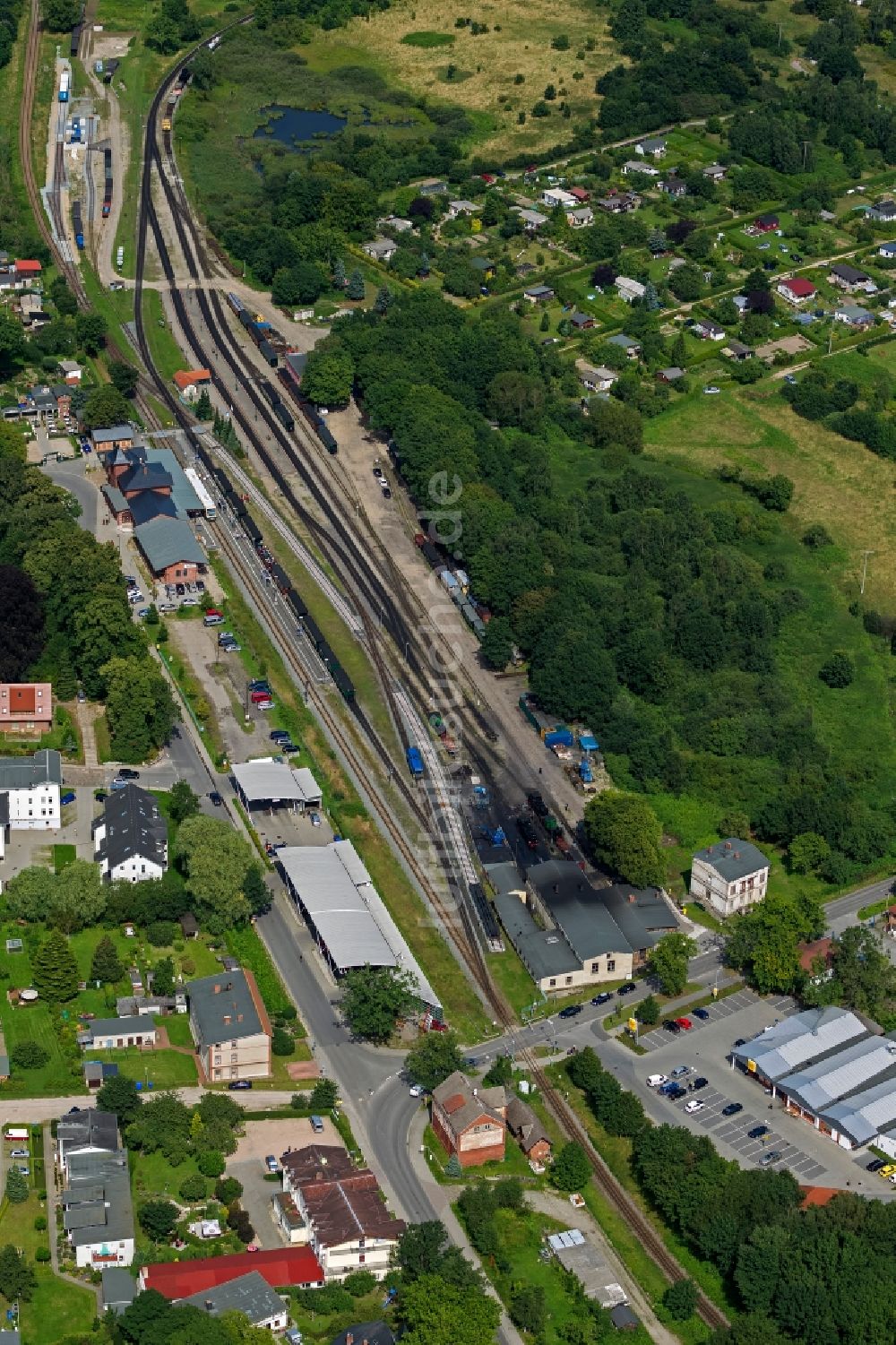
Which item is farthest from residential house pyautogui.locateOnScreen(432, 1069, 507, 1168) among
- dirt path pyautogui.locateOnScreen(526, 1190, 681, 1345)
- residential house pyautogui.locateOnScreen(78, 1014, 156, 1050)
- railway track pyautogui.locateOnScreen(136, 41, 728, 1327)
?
residential house pyautogui.locateOnScreen(78, 1014, 156, 1050)

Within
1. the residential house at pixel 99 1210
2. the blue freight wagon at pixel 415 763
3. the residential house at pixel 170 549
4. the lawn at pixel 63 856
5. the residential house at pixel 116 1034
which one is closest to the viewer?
the residential house at pixel 99 1210

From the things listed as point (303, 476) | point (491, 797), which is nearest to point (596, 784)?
point (491, 797)

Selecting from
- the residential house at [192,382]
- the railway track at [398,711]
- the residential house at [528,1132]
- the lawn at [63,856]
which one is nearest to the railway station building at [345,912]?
the railway track at [398,711]

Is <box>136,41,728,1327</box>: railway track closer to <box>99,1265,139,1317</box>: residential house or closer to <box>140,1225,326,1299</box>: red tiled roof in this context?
<box>140,1225,326,1299</box>: red tiled roof

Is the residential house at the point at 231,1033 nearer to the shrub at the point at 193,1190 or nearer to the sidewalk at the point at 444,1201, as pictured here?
the shrub at the point at 193,1190

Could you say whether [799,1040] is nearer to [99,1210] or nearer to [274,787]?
[274,787]
